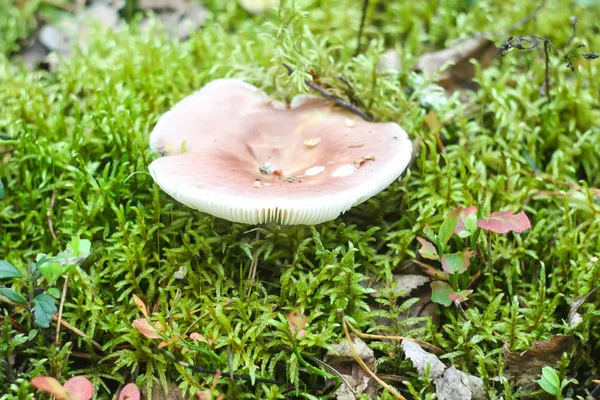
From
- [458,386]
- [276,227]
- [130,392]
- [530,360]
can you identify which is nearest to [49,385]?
[130,392]

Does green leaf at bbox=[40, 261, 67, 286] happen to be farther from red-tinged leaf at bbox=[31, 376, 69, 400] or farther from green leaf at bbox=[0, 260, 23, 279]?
red-tinged leaf at bbox=[31, 376, 69, 400]

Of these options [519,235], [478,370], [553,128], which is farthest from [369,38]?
[478,370]

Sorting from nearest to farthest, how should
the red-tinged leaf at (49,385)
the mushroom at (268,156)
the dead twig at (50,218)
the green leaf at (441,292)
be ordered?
the red-tinged leaf at (49,385) → the mushroom at (268,156) → the green leaf at (441,292) → the dead twig at (50,218)

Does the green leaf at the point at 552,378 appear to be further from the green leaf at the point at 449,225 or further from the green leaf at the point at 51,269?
the green leaf at the point at 51,269

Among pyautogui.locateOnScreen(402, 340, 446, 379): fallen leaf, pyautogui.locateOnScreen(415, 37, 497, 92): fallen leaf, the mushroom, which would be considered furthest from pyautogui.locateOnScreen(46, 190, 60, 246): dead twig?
pyautogui.locateOnScreen(415, 37, 497, 92): fallen leaf

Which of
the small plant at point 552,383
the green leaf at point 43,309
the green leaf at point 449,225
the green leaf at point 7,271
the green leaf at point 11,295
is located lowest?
the small plant at point 552,383

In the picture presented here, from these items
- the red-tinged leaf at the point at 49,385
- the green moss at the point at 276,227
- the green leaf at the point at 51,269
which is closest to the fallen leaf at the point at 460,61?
the green moss at the point at 276,227

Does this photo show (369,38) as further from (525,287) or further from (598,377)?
(598,377)
